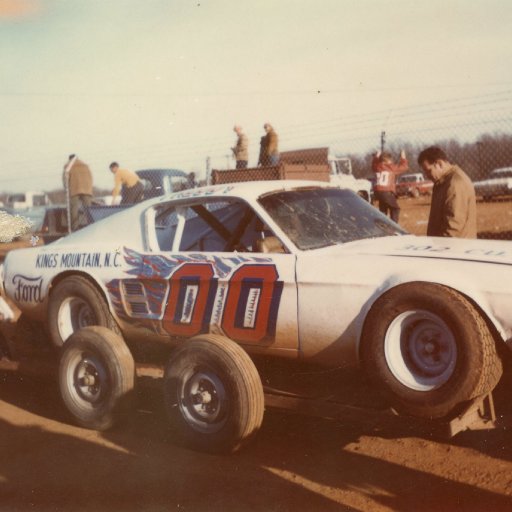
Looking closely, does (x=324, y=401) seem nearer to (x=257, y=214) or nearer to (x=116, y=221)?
(x=257, y=214)

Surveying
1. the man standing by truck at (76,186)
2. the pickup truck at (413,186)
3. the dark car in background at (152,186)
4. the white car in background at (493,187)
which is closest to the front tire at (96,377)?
the man standing by truck at (76,186)

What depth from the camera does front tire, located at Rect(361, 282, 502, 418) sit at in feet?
10.8

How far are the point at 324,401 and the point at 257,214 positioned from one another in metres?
1.41

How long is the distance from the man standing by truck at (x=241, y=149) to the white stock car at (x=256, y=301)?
21.0 feet

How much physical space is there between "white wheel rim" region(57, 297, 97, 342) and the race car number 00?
39.7 inches

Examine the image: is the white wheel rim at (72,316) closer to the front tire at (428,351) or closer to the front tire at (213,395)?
the front tire at (213,395)

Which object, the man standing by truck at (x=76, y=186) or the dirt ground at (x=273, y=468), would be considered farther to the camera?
the man standing by truck at (x=76, y=186)

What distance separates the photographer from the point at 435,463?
3.79 metres

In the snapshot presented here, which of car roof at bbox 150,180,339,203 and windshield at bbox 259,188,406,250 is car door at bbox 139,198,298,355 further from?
windshield at bbox 259,188,406,250

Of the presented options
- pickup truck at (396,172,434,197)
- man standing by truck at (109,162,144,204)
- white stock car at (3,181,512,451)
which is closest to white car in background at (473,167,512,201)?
pickup truck at (396,172,434,197)

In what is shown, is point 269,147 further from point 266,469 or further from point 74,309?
point 266,469

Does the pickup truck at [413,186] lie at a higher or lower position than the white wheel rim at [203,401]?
higher

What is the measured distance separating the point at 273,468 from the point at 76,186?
893 cm

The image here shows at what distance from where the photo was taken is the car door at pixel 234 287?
13.4 ft
